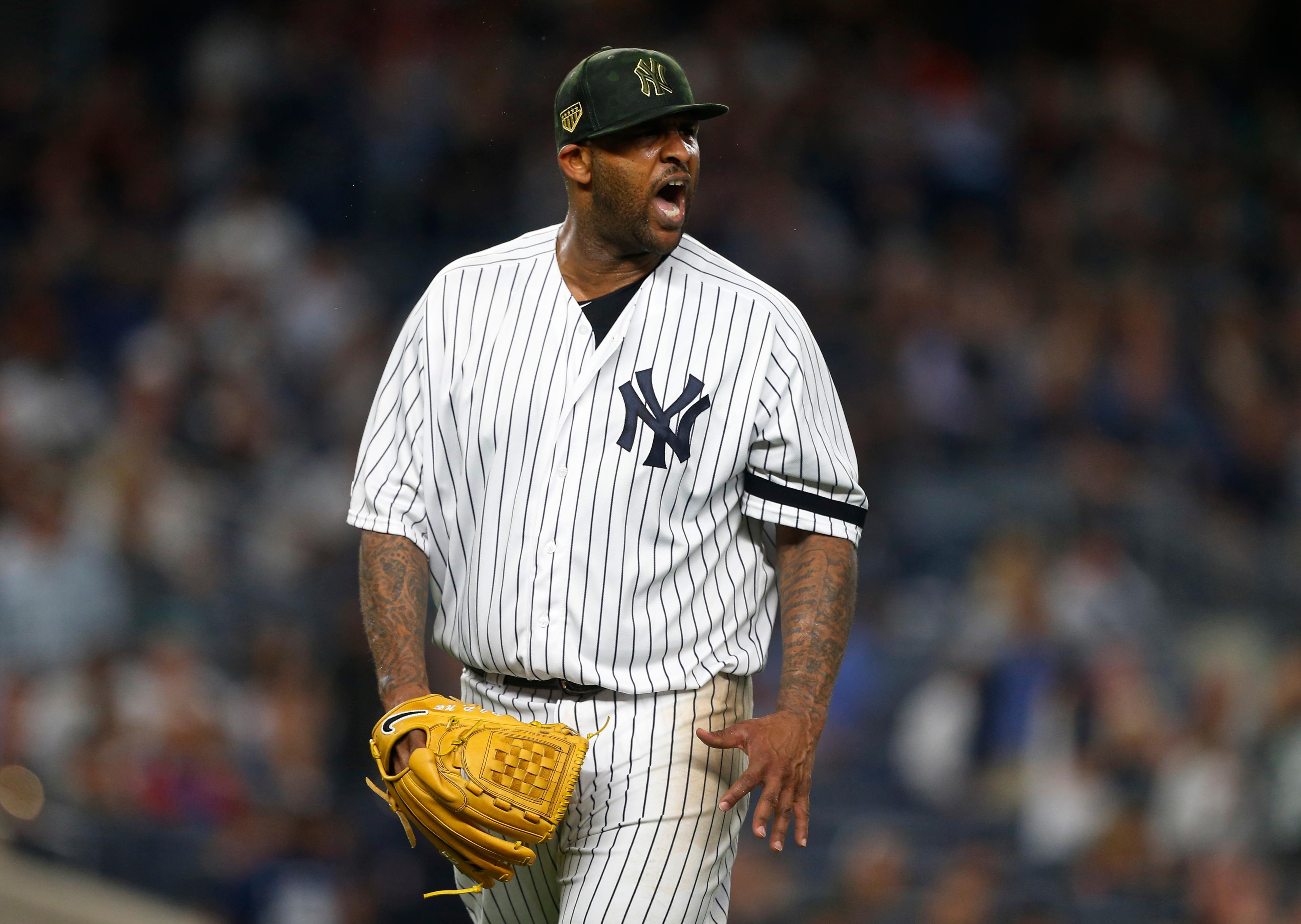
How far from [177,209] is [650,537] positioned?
5660mm

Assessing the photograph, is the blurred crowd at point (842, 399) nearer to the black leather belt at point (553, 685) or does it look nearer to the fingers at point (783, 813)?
the black leather belt at point (553, 685)

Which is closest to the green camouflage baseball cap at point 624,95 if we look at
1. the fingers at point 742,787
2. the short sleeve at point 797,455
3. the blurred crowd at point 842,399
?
the short sleeve at point 797,455

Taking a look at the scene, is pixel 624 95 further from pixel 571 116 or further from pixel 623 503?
pixel 623 503

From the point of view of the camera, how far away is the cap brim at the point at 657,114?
6.80ft

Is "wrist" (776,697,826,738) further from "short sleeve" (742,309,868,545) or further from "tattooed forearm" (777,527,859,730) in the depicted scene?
"short sleeve" (742,309,868,545)

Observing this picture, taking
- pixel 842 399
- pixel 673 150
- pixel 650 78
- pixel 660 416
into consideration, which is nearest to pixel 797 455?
pixel 660 416

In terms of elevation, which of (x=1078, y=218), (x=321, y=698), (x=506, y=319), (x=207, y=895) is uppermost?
(x=1078, y=218)

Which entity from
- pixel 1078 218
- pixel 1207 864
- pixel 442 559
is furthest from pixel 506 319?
pixel 1078 218

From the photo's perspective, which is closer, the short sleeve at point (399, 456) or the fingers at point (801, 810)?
the fingers at point (801, 810)

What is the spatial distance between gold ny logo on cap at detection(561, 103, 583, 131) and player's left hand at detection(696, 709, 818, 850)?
2.87ft

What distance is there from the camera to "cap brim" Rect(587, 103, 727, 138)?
6.80 feet

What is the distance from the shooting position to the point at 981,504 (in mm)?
6414

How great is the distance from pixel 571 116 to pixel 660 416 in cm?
45

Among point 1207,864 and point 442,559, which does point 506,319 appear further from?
point 1207,864
